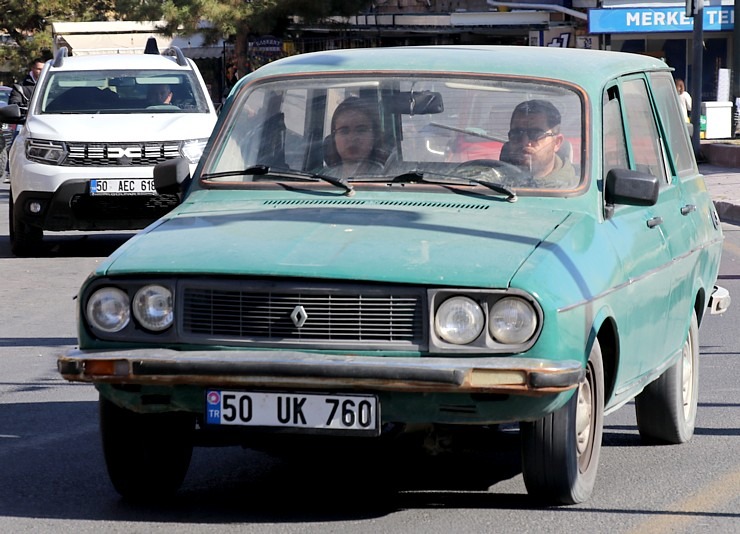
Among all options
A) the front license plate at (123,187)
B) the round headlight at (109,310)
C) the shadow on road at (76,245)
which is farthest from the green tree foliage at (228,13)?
the round headlight at (109,310)

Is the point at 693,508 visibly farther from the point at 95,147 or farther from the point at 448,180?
the point at 95,147

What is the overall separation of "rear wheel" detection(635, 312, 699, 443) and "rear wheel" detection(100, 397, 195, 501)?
2097mm

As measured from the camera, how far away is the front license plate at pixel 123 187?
13719mm

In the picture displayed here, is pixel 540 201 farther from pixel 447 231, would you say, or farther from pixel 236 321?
pixel 236 321

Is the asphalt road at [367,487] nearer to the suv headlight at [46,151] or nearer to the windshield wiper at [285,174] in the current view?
the windshield wiper at [285,174]

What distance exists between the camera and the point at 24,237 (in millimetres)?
14883

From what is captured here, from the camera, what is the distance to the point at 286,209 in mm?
5660

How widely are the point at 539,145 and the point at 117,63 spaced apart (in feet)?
33.9

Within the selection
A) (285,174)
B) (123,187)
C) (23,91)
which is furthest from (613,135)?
(23,91)

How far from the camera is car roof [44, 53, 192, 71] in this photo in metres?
15.4

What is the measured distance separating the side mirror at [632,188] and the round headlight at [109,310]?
1898 millimetres

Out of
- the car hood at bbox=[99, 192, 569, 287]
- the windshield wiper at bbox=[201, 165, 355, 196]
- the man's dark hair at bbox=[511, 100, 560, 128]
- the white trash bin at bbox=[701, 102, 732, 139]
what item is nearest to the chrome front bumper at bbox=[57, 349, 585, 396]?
the car hood at bbox=[99, 192, 569, 287]

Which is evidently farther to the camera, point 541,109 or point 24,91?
point 24,91

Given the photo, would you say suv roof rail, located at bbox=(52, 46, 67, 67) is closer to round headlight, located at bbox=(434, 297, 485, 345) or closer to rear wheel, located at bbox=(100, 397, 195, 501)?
rear wheel, located at bbox=(100, 397, 195, 501)
